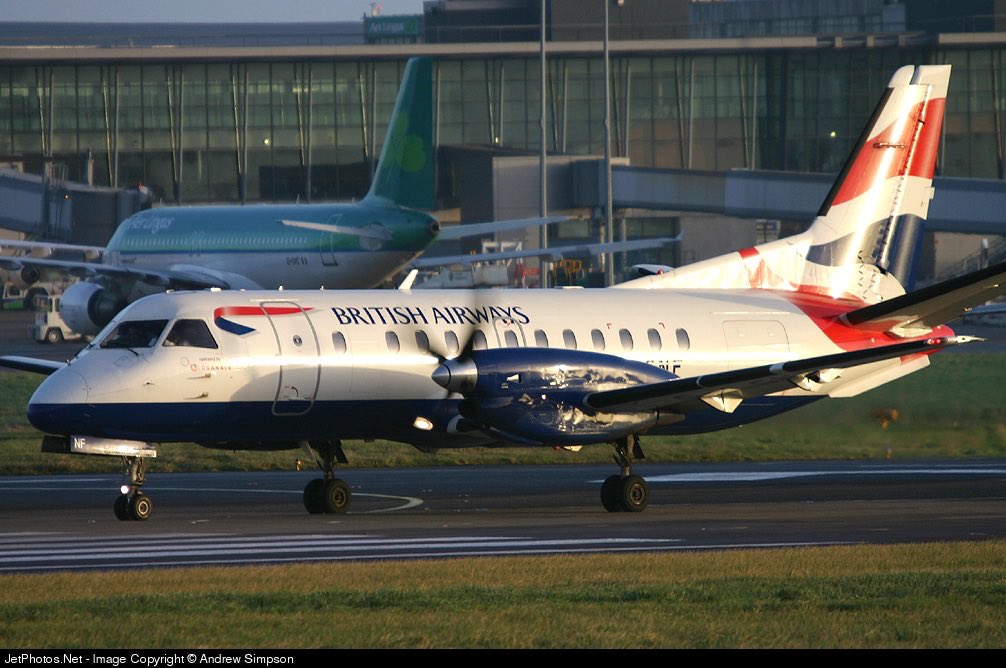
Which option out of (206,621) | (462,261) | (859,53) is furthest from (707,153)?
(206,621)

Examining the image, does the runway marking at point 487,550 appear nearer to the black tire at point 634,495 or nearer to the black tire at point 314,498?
the black tire at point 634,495

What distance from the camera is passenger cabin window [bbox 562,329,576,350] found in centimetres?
2373

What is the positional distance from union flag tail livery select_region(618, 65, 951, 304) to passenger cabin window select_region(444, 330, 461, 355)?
4.78 meters

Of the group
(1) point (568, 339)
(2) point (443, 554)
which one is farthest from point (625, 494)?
(2) point (443, 554)

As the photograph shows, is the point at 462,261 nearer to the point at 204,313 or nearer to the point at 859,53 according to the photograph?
the point at 204,313

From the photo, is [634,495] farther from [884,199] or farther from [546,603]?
[546,603]

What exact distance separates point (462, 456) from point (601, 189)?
171 feet

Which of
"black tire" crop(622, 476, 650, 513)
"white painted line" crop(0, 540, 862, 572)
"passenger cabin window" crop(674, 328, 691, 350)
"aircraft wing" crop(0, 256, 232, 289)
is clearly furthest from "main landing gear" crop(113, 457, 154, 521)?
"aircraft wing" crop(0, 256, 232, 289)

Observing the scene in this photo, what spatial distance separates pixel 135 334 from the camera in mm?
21594

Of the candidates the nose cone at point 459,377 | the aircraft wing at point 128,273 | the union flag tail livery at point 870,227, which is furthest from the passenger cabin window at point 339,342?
the aircraft wing at point 128,273

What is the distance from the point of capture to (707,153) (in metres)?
99.1

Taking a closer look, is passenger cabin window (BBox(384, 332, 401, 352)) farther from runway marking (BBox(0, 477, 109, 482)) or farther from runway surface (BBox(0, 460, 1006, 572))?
runway marking (BBox(0, 477, 109, 482))

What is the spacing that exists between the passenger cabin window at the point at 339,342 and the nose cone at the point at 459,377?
155 centimetres

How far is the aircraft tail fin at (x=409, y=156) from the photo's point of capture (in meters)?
54.6
